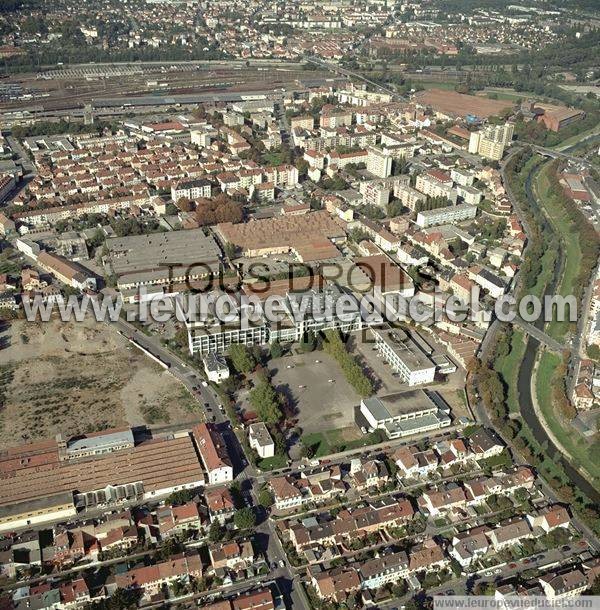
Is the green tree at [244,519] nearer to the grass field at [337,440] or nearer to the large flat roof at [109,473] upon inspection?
the large flat roof at [109,473]

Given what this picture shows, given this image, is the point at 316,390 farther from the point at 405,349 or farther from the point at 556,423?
the point at 556,423

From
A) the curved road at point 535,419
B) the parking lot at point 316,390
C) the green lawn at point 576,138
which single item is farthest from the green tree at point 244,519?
the green lawn at point 576,138

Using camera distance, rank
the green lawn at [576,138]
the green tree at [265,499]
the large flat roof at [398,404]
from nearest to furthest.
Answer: the green tree at [265,499] < the large flat roof at [398,404] < the green lawn at [576,138]

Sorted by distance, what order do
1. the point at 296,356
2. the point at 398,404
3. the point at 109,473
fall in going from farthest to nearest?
the point at 296,356
the point at 398,404
the point at 109,473

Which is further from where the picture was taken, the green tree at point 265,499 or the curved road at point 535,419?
the curved road at point 535,419

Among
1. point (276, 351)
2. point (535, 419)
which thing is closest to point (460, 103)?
point (276, 351)
